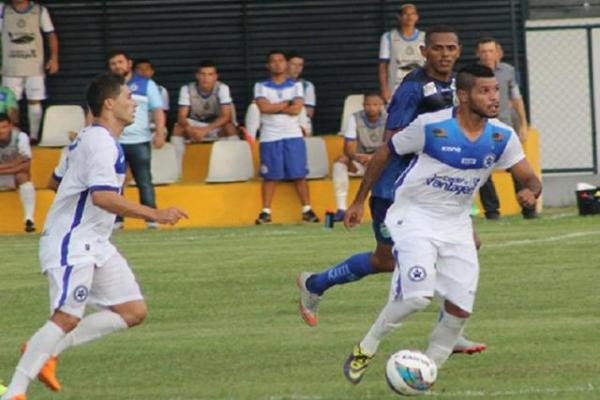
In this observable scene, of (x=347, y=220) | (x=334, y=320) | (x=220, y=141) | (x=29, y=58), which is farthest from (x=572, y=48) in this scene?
(x=347, y=220)

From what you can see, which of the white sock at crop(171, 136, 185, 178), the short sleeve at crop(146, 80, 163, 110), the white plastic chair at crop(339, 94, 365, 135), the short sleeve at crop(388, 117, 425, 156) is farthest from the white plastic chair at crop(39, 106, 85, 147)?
the short sleeve at crop(388, 117, 425, 156)

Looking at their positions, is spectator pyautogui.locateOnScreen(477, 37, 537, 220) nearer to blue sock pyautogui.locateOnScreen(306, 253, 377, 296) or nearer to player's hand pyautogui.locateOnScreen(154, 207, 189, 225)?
blue sock pyautogui.locateOnScreen(306, 253, 377, 296)

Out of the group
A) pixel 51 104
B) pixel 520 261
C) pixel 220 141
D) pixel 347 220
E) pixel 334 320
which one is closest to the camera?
pixel 347 220

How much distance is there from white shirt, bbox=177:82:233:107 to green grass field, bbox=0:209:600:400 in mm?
2985

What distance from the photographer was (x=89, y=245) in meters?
9.98

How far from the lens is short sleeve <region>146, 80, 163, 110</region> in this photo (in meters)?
22.4

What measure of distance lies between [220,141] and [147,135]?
1.37m

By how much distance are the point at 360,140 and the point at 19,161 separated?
399 centimetres

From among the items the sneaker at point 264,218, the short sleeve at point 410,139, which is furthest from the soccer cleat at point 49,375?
the sneaker at point 264,218

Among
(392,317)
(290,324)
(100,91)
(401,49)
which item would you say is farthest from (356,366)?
(401,49)

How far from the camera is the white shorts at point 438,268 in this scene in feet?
33.1

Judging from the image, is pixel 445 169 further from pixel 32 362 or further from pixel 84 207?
pixel 32 362

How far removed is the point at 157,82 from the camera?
984 inches

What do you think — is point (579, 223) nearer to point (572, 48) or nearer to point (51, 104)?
point (572, 48)
